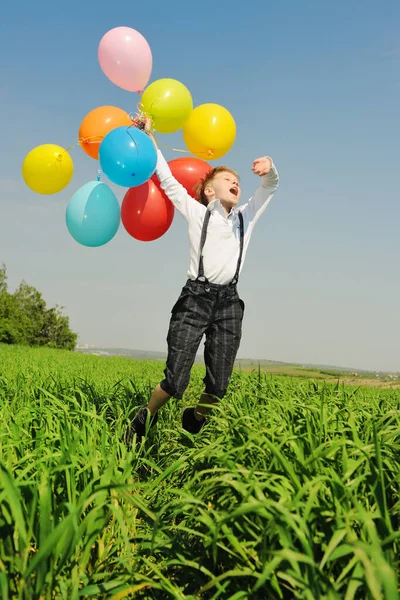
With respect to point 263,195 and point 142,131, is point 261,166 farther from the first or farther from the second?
point 142,131

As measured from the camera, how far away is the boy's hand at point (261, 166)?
3.63m

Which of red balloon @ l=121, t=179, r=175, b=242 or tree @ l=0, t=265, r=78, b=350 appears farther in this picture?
tree @ l=0, t=265, r=78, b=350

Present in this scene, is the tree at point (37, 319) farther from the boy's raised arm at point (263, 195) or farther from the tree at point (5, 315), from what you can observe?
the boy's raised arm at point (263, 195)

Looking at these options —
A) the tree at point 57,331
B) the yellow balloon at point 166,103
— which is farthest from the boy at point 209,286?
the tree at point 57,331

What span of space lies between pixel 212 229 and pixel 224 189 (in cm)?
34

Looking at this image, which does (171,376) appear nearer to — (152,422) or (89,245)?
(152,422)

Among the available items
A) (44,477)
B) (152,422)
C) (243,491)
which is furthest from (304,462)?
(152,422)

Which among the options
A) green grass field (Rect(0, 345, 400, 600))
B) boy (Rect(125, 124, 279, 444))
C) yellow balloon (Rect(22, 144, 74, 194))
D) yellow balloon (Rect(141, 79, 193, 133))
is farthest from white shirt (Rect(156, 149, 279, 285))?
green grass field (Rect(0, 345, 400, 600))

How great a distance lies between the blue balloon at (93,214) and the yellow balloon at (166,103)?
26.7 inches

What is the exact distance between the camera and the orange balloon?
377cm

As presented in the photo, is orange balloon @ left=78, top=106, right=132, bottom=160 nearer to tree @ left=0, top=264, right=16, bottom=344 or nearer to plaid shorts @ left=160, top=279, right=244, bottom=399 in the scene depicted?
plaid shorts @ left=160, top=279, right=244, bottom=399

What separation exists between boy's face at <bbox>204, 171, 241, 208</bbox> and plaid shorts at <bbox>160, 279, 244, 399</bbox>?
0.63 meters

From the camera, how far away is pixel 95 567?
6.08ft

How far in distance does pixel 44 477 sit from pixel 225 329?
1923 millimetres
